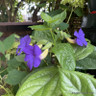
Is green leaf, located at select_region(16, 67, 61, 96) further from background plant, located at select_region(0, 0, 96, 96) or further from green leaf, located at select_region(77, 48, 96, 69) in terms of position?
green leaf, located at select_region(77, 48, 96, 69)

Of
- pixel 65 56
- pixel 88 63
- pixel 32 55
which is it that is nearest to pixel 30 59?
pixel 32 55

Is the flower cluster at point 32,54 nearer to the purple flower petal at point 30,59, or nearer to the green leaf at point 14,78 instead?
the purple flower petal at point 30,59

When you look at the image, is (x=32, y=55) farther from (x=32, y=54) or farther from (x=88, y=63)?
(x=88, y=63)

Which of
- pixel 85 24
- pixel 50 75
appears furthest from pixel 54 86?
pixel 85 24

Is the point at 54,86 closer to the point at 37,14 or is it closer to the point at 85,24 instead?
the point at 85,24

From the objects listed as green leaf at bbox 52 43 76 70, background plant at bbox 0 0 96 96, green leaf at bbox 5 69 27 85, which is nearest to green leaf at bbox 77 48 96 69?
background plant at bbox 0 0 96 96

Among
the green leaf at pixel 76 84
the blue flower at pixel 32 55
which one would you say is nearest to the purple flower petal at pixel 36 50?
the blue flower at pixel 32 55
